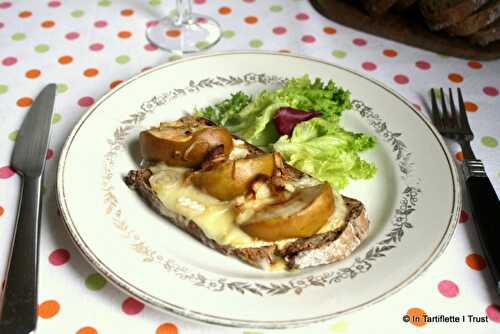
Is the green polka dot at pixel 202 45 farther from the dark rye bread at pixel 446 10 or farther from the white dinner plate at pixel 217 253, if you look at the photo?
the dark rye bread at pixel 446 10

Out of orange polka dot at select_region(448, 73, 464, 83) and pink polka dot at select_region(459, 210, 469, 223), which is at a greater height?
orange polka dot at select_region(448, 73, 464, 83)

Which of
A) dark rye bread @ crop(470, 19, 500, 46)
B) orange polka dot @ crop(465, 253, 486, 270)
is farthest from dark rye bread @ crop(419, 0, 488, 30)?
orange polka dot @ crop(465, 253, 486, 270)

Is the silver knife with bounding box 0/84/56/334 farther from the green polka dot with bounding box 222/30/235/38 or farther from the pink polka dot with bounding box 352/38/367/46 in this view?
the pink polka dot with bounding box 352/38/367/46

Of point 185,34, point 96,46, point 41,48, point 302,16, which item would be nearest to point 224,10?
point 185,34

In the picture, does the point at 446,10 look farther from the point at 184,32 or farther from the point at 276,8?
the point at 184,32

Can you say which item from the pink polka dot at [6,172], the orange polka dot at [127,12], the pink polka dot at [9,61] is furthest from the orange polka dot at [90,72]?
the pink polka dot at [6,172]

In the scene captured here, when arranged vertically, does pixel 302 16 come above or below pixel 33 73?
above
